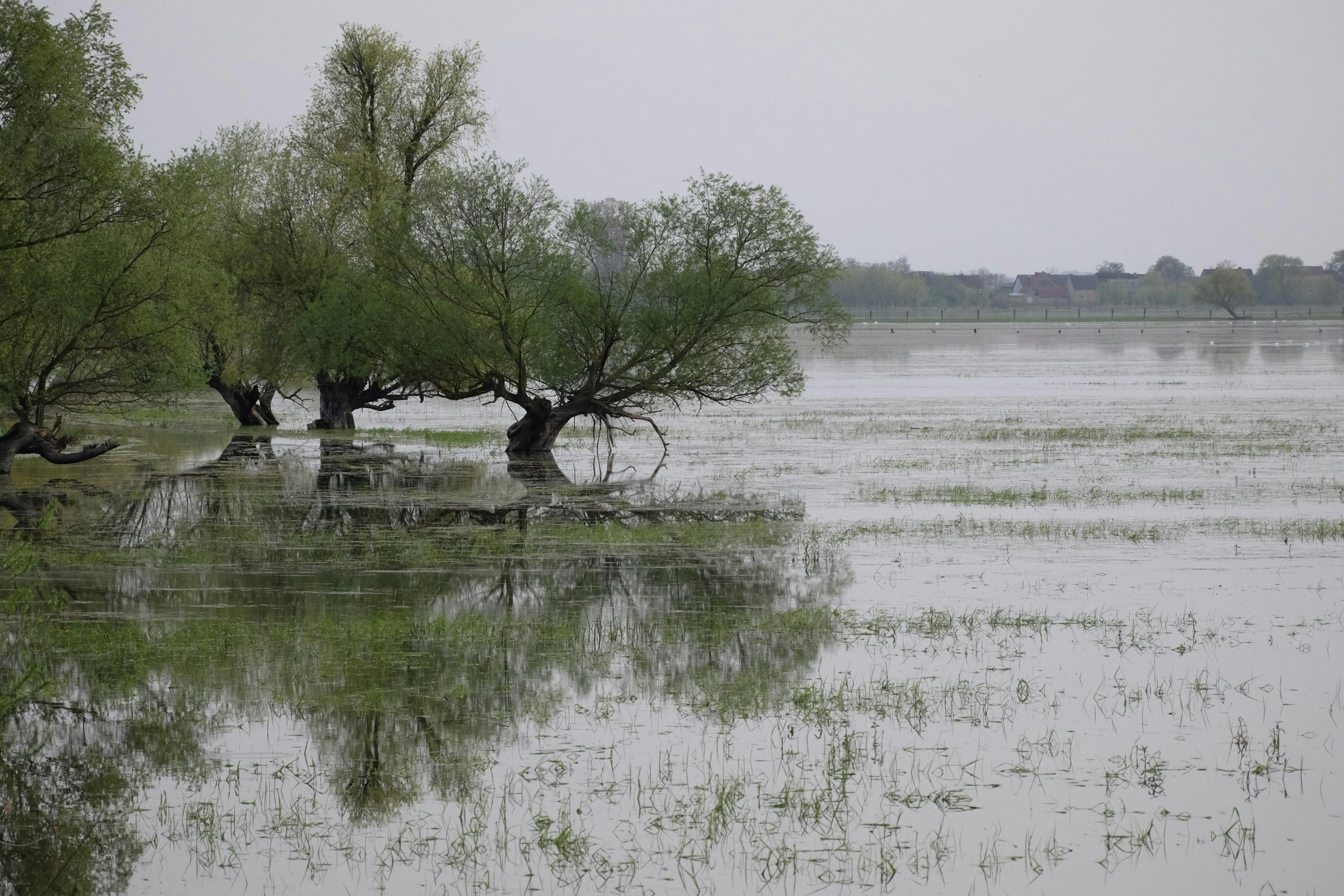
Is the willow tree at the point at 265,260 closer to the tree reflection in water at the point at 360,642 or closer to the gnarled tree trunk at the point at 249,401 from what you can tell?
the gnarled tree trunk at the point at 249,401

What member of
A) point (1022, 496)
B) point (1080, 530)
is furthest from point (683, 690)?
point (1022, 496)

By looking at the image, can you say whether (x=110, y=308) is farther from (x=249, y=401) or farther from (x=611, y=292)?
(x=249, y=401)

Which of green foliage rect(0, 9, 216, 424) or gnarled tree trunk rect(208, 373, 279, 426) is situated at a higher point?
green foliage rect(0, 9, 216, 424)

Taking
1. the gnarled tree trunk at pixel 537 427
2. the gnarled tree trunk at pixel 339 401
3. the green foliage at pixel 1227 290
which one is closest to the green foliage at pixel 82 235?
the gnarled tree trunk at pixel 537 427

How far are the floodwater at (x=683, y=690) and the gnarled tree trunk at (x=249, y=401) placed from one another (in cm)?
2139

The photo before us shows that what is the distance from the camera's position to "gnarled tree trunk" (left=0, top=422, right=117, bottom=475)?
1148 inches

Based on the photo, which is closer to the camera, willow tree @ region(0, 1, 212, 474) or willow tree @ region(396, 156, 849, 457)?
willow tree @ region(0, 1, 212, 474)

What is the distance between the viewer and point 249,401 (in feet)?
158

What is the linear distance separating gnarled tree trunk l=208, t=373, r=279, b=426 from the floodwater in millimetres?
21387

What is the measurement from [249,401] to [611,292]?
19053 millimetres

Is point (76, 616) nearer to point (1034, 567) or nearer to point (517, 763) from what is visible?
point (517, 763)

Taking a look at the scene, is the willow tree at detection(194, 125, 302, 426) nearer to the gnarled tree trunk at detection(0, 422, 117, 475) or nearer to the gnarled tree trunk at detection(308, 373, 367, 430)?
the gnarled tree trunk at detection(308, 373, 367, 430)

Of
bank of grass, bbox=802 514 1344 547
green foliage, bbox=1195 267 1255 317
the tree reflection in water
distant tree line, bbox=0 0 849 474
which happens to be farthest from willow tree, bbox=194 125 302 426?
green foliage, bbox=1195 267 1255 317

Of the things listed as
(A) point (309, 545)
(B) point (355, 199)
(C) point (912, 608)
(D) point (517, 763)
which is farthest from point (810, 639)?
(B) point (355, 199)
